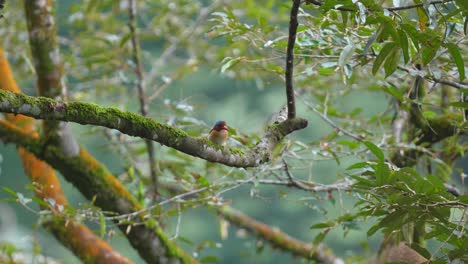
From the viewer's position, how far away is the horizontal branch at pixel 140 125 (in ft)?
4.10

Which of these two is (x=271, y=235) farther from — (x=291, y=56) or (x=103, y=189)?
(x=291, y=56)

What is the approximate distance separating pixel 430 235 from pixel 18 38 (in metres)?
2.84

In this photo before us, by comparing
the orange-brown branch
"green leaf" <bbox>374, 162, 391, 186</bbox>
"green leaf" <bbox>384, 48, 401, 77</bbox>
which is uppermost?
"green leaf" <bbox>384, 48, 401, 77</bbox>

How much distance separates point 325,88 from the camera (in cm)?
338

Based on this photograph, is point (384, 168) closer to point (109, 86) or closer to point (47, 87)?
point (47, 87)

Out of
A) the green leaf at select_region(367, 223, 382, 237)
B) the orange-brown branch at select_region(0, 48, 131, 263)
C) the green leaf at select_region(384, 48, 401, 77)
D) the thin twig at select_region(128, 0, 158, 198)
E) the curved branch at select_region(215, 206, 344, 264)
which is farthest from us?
the curved branch at select_region(215, 206, 344, 264)

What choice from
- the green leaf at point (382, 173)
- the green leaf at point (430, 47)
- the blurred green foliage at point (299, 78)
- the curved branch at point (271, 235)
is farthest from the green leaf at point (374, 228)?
the curved branch at point (271, 235)

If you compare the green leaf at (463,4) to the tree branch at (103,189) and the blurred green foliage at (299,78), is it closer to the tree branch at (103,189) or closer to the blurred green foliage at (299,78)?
the blurred green foliage at (299,78)

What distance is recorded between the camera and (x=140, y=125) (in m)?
1.37

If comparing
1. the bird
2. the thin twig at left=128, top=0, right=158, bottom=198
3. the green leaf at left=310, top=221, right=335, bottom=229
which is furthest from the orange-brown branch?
the bird

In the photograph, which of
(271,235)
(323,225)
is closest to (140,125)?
(323,225)

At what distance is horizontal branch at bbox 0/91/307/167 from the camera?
4.10 feet

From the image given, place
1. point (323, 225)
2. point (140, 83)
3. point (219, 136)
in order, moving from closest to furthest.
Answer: point (219, 136) → point (323, 225) → point (140, 83)

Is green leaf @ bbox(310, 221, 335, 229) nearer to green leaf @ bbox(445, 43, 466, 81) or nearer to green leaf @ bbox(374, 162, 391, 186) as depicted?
green leaf @ bbox(374, 162, 391, 186)
